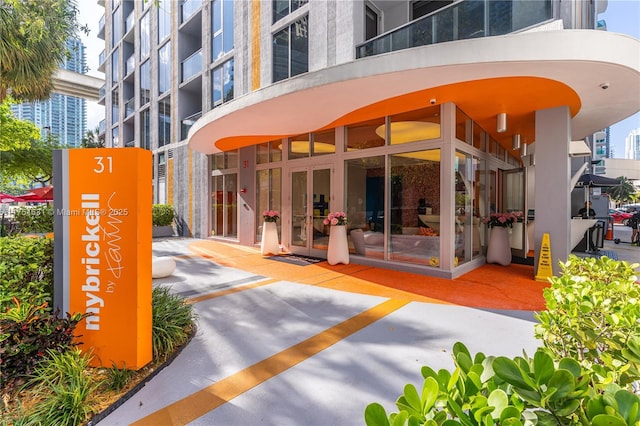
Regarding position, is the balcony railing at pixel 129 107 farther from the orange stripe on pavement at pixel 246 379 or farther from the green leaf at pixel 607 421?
the green leaf at pixel 607 421

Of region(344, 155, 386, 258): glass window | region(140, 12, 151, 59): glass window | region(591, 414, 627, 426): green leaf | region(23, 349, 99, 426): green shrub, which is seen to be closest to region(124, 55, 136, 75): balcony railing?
region(140, 12, 151, 59): glass window

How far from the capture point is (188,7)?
14781 millimetres

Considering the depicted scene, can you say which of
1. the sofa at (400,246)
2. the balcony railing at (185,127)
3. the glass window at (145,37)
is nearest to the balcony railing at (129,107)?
the glass window at (145,37)

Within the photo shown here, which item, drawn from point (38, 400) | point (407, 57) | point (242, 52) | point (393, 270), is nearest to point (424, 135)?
point (407, 57)

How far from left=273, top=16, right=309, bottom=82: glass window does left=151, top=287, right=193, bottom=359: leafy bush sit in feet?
25.6

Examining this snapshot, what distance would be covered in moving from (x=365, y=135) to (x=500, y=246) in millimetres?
4469

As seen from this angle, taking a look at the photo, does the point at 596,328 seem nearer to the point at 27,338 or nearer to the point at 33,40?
the point at 27,338

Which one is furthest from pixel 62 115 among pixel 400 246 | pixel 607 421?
pixel 607 421

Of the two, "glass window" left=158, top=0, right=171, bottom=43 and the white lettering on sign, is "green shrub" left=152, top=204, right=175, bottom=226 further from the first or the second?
the white lettering on sign

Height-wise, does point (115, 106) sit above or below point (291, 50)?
above

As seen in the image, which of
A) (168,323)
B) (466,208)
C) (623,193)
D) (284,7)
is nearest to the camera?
(168,323)

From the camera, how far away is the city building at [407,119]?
4.91 meters

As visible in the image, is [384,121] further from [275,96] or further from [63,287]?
[63,287]

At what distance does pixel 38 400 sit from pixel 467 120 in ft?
26.4
